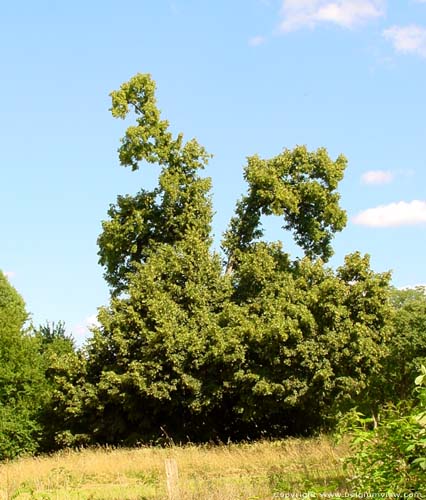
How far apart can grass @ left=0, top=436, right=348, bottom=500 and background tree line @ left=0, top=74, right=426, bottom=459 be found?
4.45m

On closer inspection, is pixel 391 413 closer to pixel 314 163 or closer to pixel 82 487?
pixel 82 487

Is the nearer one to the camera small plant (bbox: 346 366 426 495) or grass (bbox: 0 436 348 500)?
small plant (bbox: 346 366 426 495)

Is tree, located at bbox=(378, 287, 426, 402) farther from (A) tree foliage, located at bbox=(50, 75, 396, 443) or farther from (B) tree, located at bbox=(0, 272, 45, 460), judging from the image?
(B) tree, located at bbox=(0, 272, 45, 460)

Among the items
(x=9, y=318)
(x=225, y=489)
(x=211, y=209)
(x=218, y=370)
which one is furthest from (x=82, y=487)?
(x=211, y=209)

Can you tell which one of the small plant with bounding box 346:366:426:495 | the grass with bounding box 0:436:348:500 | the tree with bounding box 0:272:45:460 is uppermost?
the tree with bounding box 0:272:45:460

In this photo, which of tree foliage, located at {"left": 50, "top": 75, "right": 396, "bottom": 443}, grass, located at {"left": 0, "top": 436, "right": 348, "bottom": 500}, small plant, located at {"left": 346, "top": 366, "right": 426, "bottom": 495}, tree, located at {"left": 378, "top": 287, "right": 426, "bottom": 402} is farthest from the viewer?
tree, located at {"left": 378, "top": 287, "right": 426, "bottom": 402}

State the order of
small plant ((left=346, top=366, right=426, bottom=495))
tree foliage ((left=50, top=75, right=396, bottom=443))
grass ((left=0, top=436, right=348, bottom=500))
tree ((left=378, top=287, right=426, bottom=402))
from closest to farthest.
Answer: small plant ((left=346, top=366, right=426, bottom=495)), grass ((left=0, top=436, right=348, bottom=500)), tree foliage ((left=50, top=75, right=396, bottom=443)), tree ((left=378, top=287, right=426, bottom=402))

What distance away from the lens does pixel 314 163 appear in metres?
30.1

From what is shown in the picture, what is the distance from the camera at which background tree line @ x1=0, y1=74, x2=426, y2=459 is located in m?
26.2

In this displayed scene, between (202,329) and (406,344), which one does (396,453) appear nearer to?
(202,329)

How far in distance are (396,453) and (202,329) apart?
23.1 metres

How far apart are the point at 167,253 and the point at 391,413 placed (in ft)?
79.1

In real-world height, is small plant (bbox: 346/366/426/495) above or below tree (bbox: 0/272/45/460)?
below

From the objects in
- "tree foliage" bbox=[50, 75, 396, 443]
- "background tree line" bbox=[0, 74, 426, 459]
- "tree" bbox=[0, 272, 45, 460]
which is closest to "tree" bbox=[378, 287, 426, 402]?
"background tree line" bbox=[0, 74, 426, 459]
